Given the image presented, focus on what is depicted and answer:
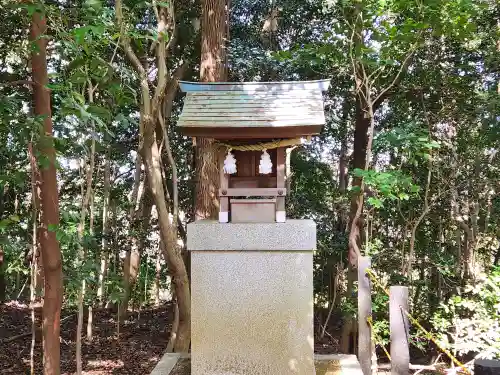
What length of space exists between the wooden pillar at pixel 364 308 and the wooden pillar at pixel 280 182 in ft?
2.80

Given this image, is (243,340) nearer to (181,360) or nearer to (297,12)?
(181,360)

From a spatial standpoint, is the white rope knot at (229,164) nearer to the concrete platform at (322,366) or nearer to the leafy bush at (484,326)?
the concrete platform at (322,366)

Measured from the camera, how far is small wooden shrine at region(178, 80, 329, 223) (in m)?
3.61

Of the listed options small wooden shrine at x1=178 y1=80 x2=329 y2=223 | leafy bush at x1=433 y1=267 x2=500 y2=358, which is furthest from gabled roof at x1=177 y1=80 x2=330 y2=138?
leafy bush at x1=433 y1=267 x2=500 y2=358

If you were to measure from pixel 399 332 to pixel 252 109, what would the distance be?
2.06 meters

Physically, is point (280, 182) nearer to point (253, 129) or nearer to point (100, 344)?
point (253, 129)

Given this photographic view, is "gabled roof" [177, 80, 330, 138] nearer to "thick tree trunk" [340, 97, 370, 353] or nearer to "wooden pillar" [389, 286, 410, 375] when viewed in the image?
"wooden pillar" [389, 286, 410, 375]

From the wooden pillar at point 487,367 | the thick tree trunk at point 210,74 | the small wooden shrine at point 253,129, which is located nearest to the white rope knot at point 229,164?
the small wooden shrine at point 253,129

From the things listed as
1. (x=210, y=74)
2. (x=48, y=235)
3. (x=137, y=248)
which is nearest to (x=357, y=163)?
(x=210, y=74)

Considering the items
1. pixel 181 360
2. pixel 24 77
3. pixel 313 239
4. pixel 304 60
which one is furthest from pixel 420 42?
pixel 24 77

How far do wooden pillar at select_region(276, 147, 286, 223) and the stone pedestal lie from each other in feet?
0.39

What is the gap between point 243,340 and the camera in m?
3.69

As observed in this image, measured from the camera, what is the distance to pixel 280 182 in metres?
3.82

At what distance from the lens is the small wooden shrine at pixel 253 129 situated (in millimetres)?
3609
